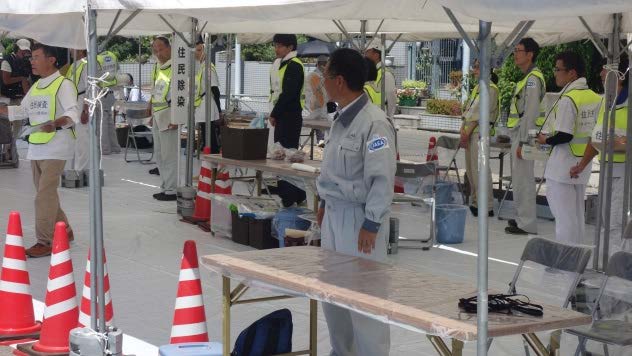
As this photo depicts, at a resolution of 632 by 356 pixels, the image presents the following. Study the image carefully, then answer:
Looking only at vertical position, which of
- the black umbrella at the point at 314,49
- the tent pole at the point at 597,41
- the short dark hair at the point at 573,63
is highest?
the black umbrella at the point at 314,49

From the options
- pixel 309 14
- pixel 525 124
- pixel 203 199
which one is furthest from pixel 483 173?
pixel 203 199

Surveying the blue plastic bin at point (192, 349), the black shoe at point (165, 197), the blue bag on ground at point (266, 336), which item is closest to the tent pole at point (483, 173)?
the blue bag on ground at point (266, 336)

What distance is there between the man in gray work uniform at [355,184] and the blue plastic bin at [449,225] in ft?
14.9

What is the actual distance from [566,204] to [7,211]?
20.8 feet

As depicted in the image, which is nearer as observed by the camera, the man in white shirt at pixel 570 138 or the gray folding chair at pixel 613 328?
the gray folding chair at pixel 613 328

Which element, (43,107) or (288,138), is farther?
Result: (288,138)

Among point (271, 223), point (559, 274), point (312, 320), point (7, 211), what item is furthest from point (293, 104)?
point (312, 320)

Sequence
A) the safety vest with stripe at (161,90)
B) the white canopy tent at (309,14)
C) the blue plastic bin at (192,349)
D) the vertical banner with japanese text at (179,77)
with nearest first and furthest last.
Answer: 1. the white canopy tent at (309,14)
2. the blue plastic bin at (192,349)
3. the vertical banner with japanese text at (179,77)
4. the safety vest with stripe at (161,90)

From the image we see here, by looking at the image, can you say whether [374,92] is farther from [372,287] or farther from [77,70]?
[372,287]

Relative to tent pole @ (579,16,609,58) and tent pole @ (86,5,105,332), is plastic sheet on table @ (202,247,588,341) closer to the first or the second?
tent pole @ (86,5,105,332)

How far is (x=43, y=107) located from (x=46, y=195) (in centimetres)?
76

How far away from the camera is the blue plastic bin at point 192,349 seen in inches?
218

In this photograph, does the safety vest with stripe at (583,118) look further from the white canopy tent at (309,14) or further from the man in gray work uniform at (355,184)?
the man in gray work uniform at (355,184)

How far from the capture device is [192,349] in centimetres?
564
